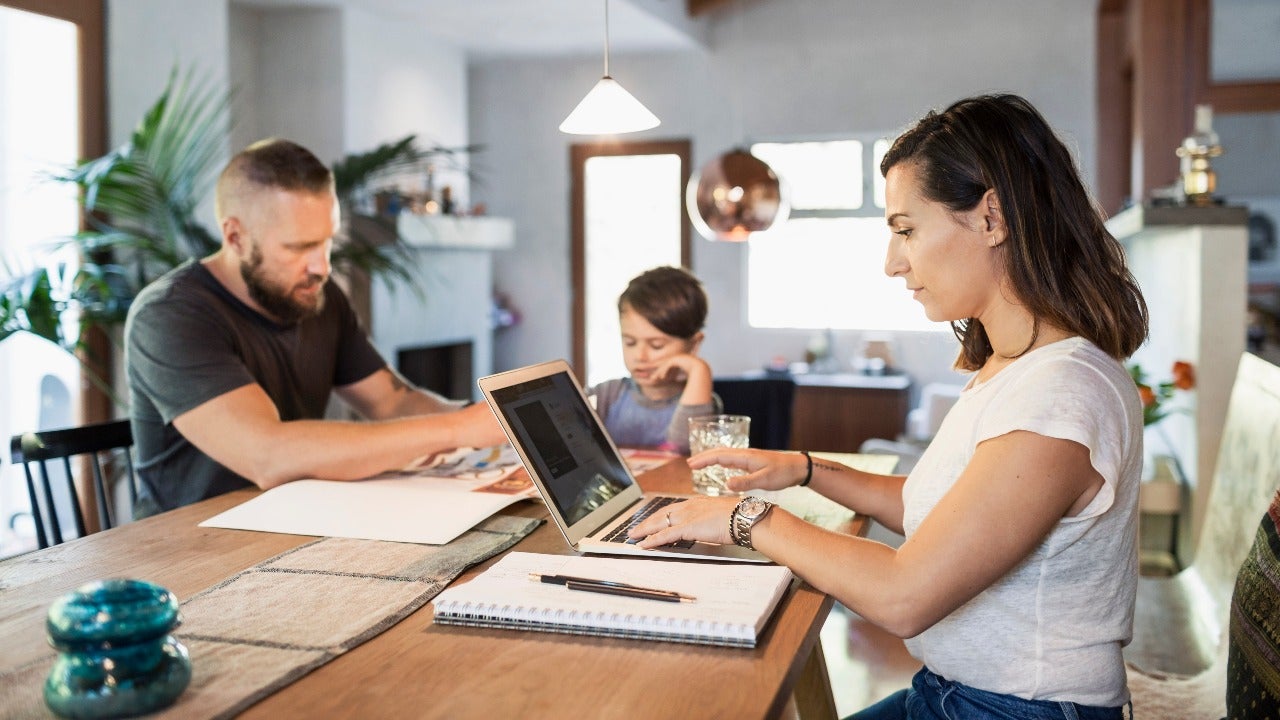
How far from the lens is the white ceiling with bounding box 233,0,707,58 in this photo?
5.41m

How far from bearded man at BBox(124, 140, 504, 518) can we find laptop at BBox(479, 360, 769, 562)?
0.26 metres

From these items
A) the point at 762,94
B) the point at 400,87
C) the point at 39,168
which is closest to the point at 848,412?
the point at 762,94

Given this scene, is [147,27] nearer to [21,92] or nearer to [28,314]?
[21,92]

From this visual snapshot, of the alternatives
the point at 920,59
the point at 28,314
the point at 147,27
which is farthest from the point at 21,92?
the point at 920,59

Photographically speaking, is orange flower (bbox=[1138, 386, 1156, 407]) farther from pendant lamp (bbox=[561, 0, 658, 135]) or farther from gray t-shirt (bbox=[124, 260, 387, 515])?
gray t-shirt (bbox=[124, 260, 387, 515])

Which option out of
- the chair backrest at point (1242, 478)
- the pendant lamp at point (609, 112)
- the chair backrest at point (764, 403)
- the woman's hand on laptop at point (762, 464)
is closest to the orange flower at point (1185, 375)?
the chair backrest at point (1242, 478)

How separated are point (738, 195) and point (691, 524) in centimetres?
274

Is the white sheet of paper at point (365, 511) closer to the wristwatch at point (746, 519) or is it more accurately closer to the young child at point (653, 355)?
the wristwatch at point (746, 519)

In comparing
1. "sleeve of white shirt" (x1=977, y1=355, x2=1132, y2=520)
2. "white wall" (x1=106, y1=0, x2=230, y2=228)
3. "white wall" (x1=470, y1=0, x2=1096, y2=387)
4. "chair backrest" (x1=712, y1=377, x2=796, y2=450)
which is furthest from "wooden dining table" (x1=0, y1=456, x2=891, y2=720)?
"white wall" (x1=470, y1=0, x2=1096, y2=387)

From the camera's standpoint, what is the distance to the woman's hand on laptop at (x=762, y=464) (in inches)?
63.8

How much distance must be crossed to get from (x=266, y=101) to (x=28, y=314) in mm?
2645

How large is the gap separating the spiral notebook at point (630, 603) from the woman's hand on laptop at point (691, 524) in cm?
4

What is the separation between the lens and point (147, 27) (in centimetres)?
398

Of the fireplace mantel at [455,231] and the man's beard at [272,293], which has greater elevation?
the fireplace mantel at [455,231]
